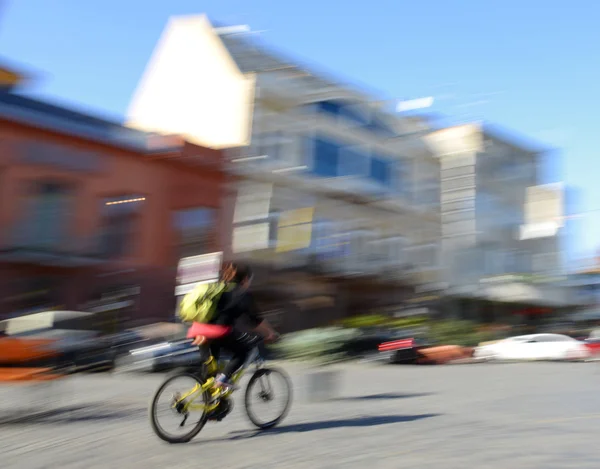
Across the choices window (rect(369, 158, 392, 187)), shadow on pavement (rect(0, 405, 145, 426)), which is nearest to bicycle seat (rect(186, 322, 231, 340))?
shadow on pavement (rect(0, 405, 145, 426))

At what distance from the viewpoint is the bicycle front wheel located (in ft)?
23.2

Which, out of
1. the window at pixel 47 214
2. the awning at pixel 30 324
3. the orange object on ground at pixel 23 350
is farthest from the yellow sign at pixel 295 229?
the orange object on ground at pixel 23 350

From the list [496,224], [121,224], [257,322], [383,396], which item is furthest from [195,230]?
[257,322]

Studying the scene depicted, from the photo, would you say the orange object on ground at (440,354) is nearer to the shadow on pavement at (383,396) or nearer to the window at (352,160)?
the window at (352,160)

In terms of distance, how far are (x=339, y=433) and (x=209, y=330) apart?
1498 millimetres

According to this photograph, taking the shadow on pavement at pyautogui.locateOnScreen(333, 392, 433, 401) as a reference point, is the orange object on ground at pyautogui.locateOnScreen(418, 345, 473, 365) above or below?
above

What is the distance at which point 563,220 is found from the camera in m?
33.3

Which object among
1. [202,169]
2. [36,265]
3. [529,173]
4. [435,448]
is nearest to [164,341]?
[36,265]

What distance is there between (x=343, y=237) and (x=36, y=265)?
987 centimetres

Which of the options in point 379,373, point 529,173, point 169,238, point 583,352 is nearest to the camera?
point 379,373

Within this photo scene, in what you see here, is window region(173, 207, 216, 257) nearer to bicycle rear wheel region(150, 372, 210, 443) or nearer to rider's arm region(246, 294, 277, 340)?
rider's arm region(246, 294, 277, 340)

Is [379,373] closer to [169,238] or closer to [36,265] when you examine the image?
[36,265]

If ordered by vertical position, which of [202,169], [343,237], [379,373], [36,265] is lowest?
[379,373]

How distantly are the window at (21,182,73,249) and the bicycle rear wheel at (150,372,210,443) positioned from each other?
10.8 meters
